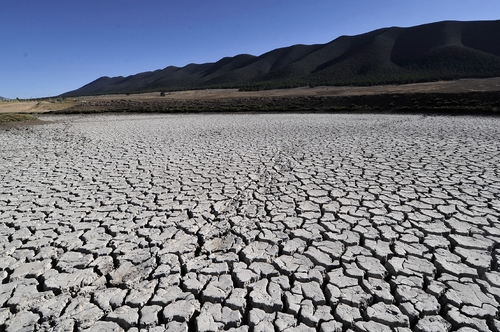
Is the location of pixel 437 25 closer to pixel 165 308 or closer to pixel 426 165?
pixel 426 165

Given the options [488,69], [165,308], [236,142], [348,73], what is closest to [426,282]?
[165,308]

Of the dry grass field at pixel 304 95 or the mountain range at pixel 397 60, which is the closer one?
the dry grass field at pixel 304 95

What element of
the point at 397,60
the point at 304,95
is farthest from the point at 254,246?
the point at 397,60

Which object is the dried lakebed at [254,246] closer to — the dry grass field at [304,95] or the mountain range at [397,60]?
the dry grass field at [304,95]

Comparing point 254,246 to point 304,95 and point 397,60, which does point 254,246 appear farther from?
point 397,60

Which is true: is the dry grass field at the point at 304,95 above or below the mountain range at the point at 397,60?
below

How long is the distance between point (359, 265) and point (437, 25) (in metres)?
97.4

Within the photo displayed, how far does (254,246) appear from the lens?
295cm

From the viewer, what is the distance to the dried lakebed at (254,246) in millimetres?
2090

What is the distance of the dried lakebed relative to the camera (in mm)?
2090

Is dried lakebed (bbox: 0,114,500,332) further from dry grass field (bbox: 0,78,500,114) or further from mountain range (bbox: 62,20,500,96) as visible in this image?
mountain range (bbox: 62,20,500,96)

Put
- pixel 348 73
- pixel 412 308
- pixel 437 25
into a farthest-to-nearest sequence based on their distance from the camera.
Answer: pixel 437 25
pixel 348 73
pixel 412 308

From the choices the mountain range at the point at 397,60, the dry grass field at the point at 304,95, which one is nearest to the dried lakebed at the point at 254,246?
the dry grass field at the point at 304,95

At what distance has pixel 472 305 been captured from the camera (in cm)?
211
